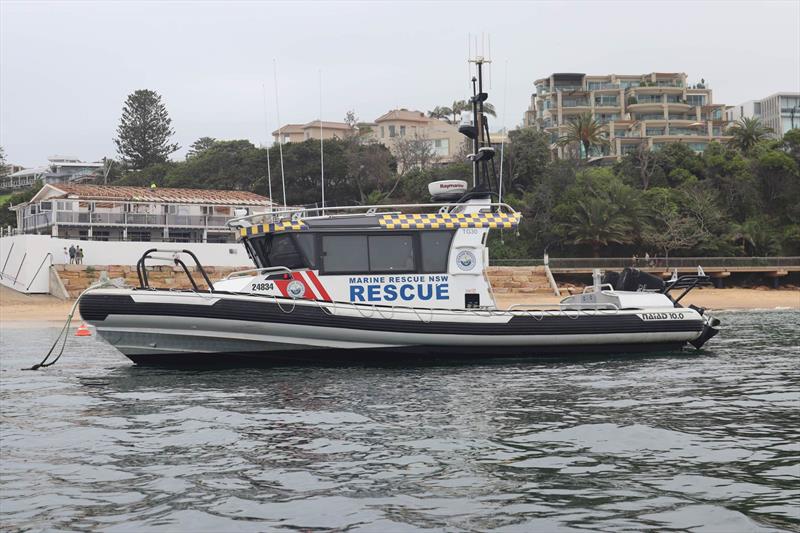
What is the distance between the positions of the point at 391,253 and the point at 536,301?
24.5m

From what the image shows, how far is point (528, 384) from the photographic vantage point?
13.5 m

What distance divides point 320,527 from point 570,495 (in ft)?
6.77

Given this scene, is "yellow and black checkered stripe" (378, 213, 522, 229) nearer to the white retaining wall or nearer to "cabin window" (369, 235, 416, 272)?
"cabin window" (369, 235, 416, 272)

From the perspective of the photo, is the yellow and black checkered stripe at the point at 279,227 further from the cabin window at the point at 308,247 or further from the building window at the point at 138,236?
the building window at the point at 138,236

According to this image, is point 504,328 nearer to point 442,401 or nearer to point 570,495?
point 442,401

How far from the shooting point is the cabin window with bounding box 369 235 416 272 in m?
16.6

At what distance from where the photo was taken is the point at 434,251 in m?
16.8

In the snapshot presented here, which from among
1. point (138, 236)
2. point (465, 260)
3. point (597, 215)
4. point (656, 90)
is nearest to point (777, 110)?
point (656, 90)

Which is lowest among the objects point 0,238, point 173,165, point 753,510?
point 753,510

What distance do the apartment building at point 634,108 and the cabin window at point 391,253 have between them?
7899 cm

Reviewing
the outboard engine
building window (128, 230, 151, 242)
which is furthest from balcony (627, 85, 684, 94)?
the outboard engine

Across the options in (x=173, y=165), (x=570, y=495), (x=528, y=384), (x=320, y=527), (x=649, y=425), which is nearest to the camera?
(x=320, y=527)

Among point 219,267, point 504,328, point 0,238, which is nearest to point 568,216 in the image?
point 219,267

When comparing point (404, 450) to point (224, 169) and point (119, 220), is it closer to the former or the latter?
point (119, 220)
